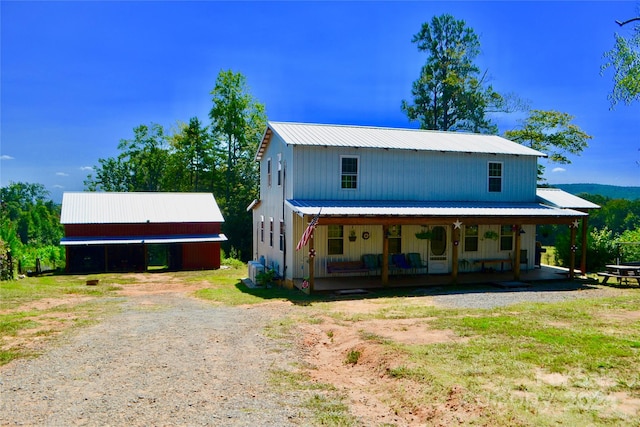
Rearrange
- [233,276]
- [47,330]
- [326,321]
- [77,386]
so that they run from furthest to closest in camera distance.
A: 1. [233,276]
2. [326,321]
3. [47,330]
4. [77,386]

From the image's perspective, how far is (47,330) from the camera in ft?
34.6

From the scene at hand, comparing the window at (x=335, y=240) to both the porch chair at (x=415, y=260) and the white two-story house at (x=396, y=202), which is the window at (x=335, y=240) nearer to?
the white two-story house at (x=396, y=202)

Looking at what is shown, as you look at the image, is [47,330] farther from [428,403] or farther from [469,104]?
[469,104]

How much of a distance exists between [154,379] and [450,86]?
1440 inches

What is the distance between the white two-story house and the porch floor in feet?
1.14

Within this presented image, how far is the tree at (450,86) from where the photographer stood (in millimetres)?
38531

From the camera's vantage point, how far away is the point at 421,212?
54.2 ft

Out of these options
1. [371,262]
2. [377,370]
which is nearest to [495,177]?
[371,262]

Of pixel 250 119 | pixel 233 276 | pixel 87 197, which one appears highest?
pixel 250 119

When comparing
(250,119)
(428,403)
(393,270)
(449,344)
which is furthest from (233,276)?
(250,119)

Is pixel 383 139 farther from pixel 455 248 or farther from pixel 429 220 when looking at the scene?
pixel 455 248

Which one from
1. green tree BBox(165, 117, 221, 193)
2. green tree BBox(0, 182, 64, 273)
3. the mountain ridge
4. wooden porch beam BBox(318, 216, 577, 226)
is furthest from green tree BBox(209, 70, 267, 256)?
the mountain ridge

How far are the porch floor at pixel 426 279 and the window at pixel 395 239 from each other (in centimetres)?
103

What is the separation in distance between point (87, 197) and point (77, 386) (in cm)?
2481
